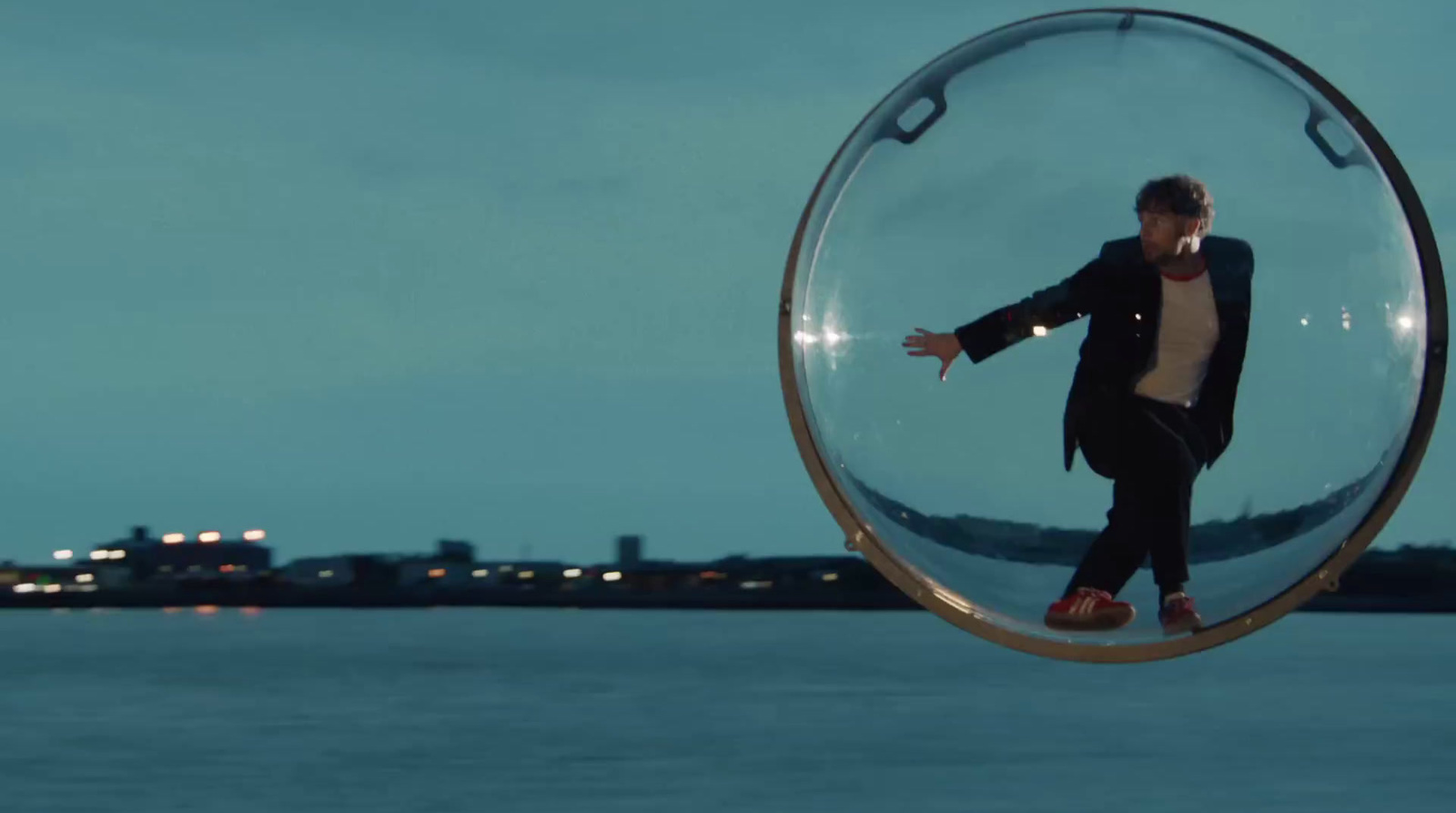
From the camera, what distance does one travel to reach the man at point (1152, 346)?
154 inches

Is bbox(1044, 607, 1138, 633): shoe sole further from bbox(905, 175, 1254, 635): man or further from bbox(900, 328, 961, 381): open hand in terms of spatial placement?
bbox(900, 328, 961, 381): open hand

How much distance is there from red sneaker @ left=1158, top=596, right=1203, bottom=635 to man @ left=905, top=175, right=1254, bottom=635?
119 millimetres

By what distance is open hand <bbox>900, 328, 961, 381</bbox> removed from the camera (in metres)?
3.97

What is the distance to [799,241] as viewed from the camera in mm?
4223

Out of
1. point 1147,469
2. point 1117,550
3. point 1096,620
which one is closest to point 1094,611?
point 1096,620

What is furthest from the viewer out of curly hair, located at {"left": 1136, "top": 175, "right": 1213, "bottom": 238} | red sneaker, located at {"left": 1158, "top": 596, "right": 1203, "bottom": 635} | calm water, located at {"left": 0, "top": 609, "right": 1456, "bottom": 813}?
calm water, located at {"left": 0, "top": 609, "right": 1456, "bottom": 813}

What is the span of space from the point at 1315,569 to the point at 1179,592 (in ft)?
0.82

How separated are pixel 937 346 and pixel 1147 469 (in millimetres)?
415

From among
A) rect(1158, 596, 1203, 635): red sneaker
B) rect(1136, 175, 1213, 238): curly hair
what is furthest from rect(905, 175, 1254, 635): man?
rect(1158, 596, 1203, 635): red sneaker

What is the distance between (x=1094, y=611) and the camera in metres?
4.13

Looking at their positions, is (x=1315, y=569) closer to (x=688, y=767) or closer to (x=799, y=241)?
(x=799, y=241)

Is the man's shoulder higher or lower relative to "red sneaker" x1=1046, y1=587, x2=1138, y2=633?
higher

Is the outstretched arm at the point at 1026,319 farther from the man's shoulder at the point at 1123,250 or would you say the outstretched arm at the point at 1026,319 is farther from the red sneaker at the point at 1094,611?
the red sneaker at the point at 1094,611

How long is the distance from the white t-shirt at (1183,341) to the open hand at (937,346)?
33cm
